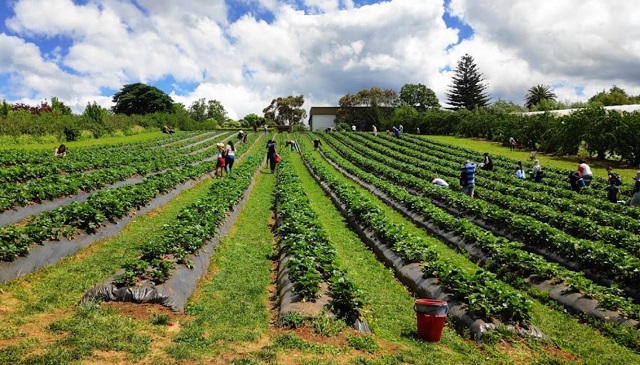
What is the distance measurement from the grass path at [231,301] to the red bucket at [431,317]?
2800mm

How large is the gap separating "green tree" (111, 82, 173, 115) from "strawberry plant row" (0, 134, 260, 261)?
99245mm

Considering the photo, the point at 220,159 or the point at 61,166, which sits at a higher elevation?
the point at 220,159

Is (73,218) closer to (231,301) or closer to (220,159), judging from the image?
(231,301)

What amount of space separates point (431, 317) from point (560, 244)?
718cm

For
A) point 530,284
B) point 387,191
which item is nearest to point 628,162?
point 387,191

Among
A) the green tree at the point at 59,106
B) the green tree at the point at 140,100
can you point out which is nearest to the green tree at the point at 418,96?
the green tree at the point at 140,100

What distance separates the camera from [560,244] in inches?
508

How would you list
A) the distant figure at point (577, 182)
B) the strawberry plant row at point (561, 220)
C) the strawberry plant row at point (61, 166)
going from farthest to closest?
the distant figure at point (577, 182)
the strawberry plant row at point (61, 166)
the strawberry plant row at point (561, 220)

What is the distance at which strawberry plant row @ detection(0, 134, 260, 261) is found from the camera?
9.84m

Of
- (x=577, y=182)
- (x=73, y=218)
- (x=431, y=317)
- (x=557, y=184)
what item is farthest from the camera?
(x=557, y=184)

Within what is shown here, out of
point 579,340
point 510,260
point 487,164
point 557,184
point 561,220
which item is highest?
point 487,164

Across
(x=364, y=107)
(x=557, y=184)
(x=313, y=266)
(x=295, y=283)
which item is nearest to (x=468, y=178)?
(x=557, y=184)

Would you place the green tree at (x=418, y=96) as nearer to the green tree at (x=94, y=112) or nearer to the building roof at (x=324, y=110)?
the building roof at (x=324, y=110)

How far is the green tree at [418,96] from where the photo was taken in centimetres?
11400
